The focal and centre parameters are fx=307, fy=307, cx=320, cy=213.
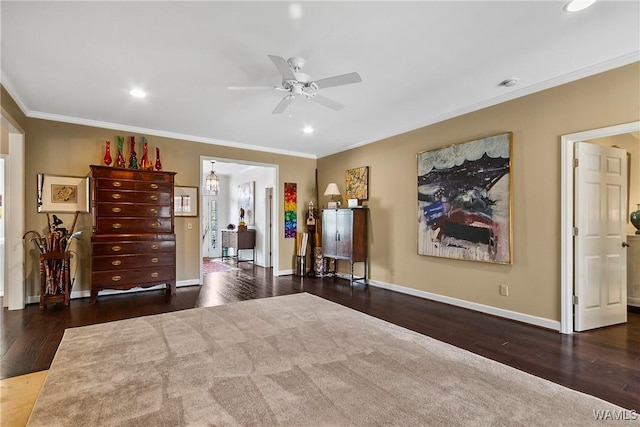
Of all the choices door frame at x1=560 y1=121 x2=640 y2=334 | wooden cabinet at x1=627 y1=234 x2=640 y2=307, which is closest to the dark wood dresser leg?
door frame at x1=560 y1=121 x2=640 y2=334

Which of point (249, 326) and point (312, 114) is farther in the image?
point (312, 114)

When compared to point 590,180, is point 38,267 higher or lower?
lower

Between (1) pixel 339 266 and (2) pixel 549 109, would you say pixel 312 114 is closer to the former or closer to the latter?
(2) pixel 549 109

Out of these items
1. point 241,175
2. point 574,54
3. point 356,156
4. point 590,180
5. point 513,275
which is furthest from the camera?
point 241,175

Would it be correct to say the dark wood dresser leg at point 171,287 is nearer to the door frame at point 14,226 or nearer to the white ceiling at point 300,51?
the door frame at point 14,226

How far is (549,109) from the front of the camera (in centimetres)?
337

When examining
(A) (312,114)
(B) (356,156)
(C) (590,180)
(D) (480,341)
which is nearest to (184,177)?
(A) (312,114)

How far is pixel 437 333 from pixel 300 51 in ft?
10.1

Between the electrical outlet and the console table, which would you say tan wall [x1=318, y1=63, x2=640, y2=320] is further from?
the console table

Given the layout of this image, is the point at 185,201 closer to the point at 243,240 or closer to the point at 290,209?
the point at 290,209

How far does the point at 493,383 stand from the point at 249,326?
215cm

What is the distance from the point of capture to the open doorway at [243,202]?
742 centimetres

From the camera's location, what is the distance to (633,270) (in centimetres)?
412

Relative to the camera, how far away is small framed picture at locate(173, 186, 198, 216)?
5.44 metres
